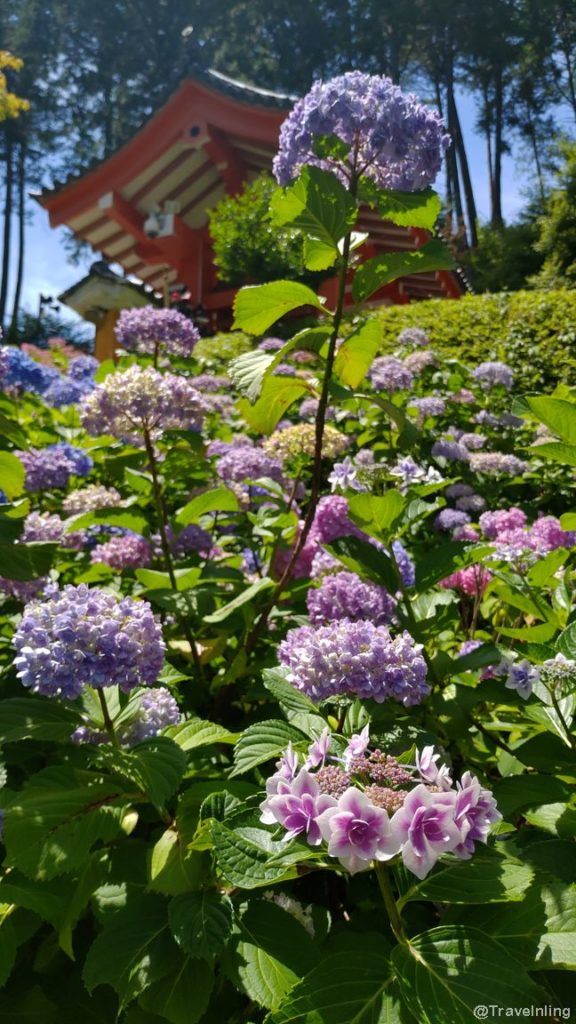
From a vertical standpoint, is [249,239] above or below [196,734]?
above

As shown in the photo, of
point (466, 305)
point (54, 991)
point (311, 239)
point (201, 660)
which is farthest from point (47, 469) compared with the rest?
point (466, 305)

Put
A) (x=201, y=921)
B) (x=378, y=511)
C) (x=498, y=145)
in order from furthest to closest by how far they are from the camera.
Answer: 1. (x=498, y=145)
2. (x=378, y=511)
3. (x=201, y=921)

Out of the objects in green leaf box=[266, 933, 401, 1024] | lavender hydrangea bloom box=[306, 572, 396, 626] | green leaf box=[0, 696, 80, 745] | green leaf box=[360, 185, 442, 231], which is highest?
green leaf box=[360, 185, 442, 231]

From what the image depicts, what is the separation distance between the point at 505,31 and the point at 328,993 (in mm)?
38594

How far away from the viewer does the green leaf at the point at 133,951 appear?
1.08m

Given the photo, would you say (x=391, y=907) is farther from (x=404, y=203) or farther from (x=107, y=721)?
(x=404, y=203)

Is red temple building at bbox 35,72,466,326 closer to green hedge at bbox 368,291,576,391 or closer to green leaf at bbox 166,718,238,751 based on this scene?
green hedge at bbox 368,291,576,391

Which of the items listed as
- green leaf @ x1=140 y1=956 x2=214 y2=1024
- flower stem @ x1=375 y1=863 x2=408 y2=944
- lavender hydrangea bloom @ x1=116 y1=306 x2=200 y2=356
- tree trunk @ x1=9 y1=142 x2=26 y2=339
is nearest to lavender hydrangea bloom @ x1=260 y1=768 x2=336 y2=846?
flower stem @ x1=375 y1=863 x2=408 y2=944

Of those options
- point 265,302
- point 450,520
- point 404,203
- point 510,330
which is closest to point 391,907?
point 265,302

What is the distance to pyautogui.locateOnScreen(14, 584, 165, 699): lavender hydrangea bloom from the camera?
1229 millimetres

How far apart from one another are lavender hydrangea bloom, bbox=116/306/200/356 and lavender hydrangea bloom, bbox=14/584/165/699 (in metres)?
1.64

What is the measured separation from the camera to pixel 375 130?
157 centimetres

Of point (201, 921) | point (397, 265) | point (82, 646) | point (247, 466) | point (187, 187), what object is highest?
point (187, 187)

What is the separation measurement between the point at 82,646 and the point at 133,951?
461 millimetres
